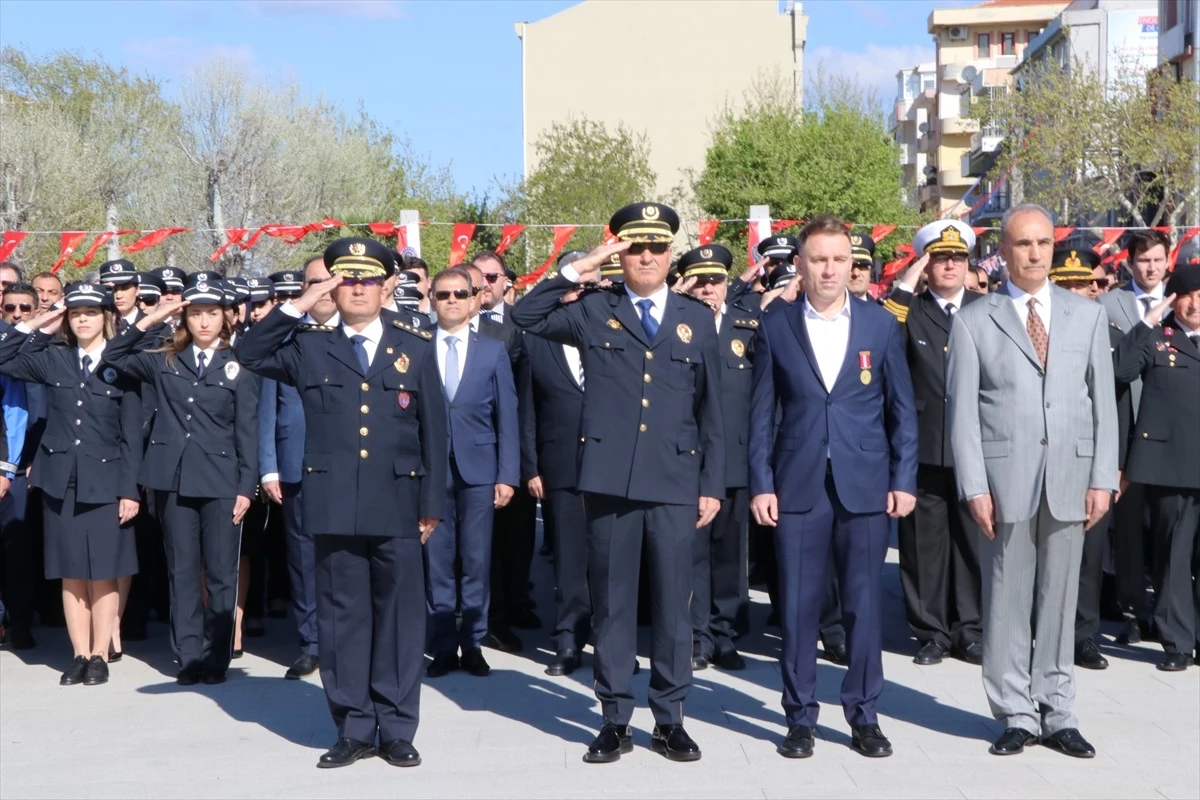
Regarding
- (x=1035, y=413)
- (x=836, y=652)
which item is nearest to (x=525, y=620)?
(x=836, y=652)

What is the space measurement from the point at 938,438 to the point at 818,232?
7.48ft

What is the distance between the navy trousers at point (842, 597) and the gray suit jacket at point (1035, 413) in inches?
20.2

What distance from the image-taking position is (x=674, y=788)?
5906 mm

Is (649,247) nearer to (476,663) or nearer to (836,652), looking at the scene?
(476,663)

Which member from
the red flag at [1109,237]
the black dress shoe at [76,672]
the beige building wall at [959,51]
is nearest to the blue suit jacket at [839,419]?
the black dress shoe at [76,672]

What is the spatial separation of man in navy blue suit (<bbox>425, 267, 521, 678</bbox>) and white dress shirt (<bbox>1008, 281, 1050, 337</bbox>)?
3.03 meters

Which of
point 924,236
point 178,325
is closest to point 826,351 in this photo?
point 924,236

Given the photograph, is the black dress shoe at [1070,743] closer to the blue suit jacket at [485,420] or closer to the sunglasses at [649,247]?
the sunglasses at [649,247]

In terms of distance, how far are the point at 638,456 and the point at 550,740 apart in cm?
141

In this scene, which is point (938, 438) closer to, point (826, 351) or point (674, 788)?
point (826, 351)

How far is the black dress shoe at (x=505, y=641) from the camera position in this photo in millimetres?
8836

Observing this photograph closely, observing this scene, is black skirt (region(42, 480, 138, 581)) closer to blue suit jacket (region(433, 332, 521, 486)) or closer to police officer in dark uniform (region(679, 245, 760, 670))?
blue suit jacket (region(433, 332, 521, 486))

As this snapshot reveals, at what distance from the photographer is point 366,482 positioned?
624cm

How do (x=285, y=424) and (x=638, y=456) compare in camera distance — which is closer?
(x=638, y=456)
